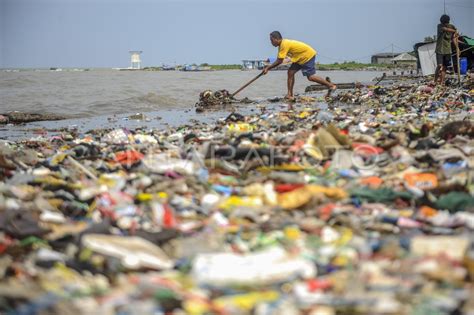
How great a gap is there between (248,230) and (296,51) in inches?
394

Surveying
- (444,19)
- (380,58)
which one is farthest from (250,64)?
(444,19)

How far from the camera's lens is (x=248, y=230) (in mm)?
2803

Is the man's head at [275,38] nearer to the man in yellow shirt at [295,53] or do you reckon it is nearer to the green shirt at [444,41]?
the man in yellow shirt at [295,53]

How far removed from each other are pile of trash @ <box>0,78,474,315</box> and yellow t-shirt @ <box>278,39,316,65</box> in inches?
293

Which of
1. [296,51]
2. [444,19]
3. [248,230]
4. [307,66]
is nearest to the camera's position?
[248,230]

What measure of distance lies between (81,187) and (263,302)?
2.24 metres

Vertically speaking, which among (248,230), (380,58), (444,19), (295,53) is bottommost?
(248,230)

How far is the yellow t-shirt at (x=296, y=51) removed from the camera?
12.0 metres

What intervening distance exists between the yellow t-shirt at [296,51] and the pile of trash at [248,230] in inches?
293

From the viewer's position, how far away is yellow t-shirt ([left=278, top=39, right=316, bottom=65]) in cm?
1204

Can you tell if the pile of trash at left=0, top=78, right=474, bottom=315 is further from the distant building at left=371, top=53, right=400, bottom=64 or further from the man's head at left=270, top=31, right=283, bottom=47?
the distant building at left=371, top=53, right=400, bottom=64

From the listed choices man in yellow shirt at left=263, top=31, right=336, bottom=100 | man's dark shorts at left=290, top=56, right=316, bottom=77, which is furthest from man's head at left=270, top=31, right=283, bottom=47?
man's dark shorts at left=290, top=56, right=316, bottom=77

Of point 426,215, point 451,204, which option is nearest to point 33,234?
point 426,215

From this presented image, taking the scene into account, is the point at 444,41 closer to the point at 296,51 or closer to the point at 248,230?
the point at 296,51
